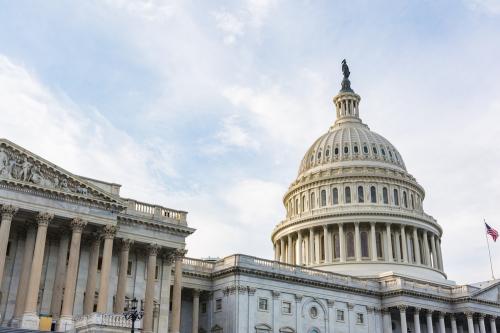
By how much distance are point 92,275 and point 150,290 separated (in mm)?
5567

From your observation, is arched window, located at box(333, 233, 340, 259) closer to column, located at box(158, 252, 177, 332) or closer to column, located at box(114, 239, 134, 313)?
column, located at box(158, 252, 177, 332)

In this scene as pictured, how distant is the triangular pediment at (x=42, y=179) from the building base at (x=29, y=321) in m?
9.51

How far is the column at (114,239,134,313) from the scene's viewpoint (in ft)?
164

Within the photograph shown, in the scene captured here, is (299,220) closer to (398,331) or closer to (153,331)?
(398,331)

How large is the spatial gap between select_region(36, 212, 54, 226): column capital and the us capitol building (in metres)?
0.11

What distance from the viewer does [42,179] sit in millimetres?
48344

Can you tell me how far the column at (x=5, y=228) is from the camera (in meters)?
44.7

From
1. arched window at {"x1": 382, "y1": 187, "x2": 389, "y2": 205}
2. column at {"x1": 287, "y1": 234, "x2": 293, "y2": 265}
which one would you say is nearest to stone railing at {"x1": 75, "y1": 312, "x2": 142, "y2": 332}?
column at {"x1": 287, "y1": 234, "x2": 293, "y2": 265}

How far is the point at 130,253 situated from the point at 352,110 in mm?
67390

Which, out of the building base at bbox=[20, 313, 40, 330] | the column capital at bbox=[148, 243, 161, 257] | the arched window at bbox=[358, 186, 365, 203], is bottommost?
the building base at bbox=[20, 313, 40, 330]

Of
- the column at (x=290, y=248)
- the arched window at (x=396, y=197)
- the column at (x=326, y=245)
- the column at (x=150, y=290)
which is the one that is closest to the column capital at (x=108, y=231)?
the column at (x=150, y=290)

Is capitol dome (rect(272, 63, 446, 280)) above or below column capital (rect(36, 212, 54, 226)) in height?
above

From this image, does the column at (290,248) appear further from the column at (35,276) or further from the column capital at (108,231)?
the column at (35,276)

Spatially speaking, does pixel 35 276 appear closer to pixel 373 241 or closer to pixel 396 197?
pixel 373 241
